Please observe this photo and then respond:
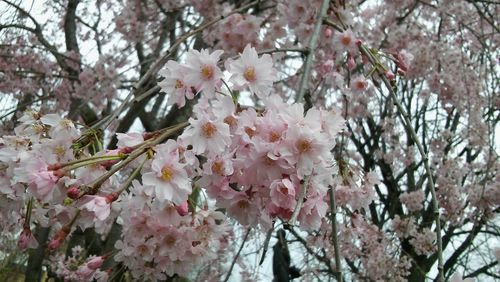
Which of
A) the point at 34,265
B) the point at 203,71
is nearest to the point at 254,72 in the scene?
the point at 203,71

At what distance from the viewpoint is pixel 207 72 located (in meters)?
1.33

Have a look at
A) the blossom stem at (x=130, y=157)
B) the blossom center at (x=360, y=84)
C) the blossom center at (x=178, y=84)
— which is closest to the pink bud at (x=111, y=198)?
the blossom stem at (x=130, y=157)

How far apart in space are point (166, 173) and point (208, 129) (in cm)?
13

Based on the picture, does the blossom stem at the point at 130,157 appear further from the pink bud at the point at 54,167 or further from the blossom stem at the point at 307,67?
the blossom stem at the point at 307,67

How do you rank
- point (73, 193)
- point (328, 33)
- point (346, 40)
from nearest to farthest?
point (73, 193) < point (346, 40) < point (328, 33)

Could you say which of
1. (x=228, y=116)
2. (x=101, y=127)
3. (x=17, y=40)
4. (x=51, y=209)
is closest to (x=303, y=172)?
(x=228, y=116)

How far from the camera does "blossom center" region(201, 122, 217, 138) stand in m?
1.15

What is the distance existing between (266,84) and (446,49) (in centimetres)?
388

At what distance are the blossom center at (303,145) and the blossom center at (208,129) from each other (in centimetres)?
18

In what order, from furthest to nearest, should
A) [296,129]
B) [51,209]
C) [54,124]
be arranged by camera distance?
[51,209]
[54,124]
[296,129]

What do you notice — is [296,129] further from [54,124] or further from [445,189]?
[445,189]

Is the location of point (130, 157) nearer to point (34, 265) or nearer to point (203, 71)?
point (203, 71)

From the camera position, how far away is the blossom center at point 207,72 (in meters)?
1.32

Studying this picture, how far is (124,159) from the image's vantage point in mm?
1140
